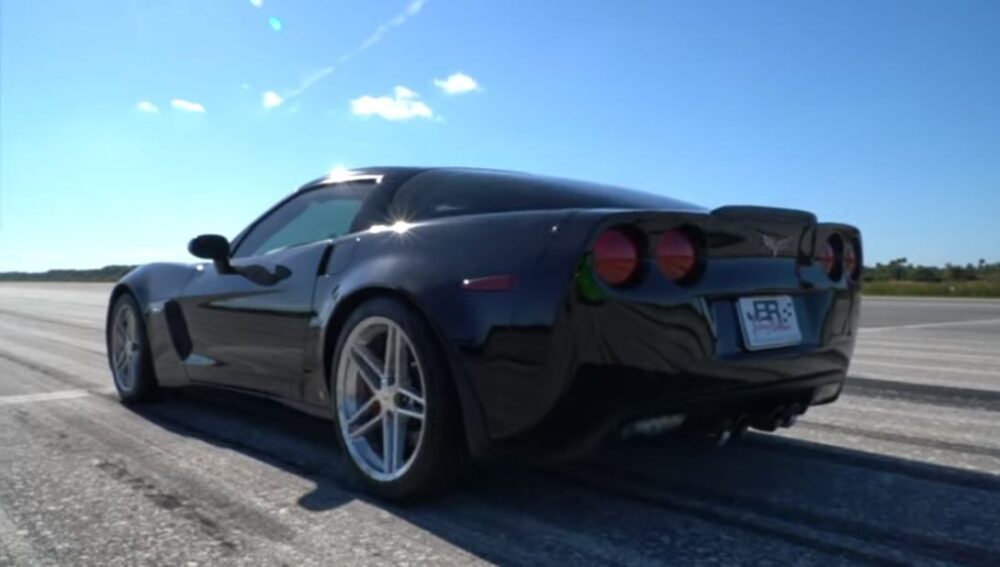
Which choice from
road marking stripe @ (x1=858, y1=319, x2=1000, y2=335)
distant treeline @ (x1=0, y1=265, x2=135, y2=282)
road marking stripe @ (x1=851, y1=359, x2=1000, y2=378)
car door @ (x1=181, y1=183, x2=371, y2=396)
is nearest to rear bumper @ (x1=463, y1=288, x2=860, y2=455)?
car door @ (x1=181, y1=183, x2=371, y2=396)

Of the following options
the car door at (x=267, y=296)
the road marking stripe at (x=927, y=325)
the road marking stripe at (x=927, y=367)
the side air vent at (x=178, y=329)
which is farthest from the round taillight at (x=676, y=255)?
the road marking stripe at (x=927, y=325)

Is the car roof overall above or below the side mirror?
above

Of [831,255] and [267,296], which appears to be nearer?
[831,255]

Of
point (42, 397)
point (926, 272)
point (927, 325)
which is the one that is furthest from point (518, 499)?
point (926, 272)

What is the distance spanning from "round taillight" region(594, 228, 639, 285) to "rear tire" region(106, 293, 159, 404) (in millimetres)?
3489

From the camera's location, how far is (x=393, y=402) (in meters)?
2.96

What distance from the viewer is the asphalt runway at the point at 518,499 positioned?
7.76ft

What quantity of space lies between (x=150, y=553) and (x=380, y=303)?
42.3 inches

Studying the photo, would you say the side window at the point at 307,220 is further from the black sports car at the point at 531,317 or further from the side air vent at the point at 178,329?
the side air vent at the point at 178,329

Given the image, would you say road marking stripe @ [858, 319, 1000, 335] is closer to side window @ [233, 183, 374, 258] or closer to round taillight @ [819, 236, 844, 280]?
round taillight @ [819, 236, 844, 280]

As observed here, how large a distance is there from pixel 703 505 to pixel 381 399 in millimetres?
1174

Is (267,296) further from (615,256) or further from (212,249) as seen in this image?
(615,256)

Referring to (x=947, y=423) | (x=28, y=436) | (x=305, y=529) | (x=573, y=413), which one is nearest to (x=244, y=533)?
(x=305, y=529)

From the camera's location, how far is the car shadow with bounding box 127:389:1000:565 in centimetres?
234
